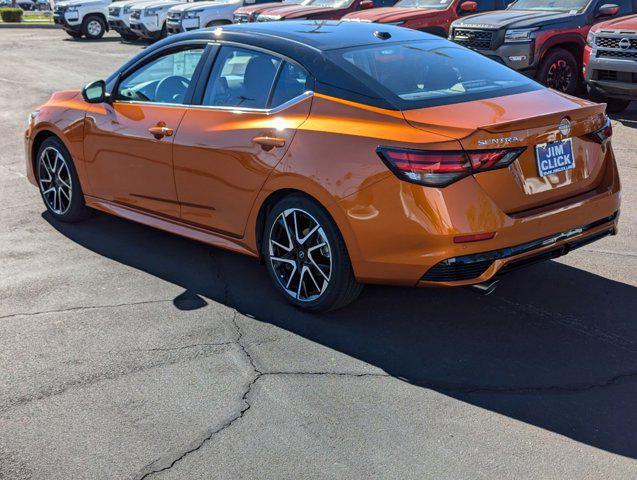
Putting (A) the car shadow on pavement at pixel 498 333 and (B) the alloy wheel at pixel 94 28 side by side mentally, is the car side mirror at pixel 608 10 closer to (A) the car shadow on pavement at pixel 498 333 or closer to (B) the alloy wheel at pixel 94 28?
(A) the car shadow on pavement at pixel 498 333

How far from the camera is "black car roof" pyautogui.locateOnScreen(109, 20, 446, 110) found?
479cm

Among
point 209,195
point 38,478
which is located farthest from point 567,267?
point 38,478

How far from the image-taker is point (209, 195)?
18.0 ft

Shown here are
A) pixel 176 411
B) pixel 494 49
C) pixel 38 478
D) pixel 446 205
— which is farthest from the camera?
pixel 494 49

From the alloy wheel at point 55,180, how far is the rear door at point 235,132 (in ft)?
5.19

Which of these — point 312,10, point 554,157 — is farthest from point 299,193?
point 312,10

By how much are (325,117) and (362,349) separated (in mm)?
1326

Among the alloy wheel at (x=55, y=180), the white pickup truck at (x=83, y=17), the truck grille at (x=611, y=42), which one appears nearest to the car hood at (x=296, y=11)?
the truck grille at (x=611, y=42)

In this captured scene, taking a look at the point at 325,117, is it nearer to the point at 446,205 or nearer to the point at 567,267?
the point at 446,205

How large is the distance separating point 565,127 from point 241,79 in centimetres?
207

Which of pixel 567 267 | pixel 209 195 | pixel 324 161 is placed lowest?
pixel 567 267

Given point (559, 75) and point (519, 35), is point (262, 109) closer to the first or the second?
point (519, 35)

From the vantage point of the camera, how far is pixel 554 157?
4559mm

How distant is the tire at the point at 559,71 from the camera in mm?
12242
